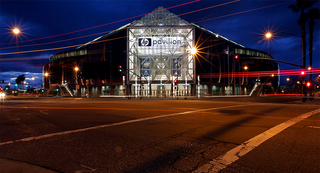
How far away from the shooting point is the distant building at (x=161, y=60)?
4559 centimetres

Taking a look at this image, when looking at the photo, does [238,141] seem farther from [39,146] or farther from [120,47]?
[120,47]

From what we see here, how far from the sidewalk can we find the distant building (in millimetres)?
37325

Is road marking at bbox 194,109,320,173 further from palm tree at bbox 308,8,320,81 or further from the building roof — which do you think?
the building roof

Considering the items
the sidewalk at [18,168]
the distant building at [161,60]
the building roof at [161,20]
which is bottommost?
the sidewalk at [18,168]

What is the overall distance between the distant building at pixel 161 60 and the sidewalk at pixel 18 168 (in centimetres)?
3733

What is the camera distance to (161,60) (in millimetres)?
45812

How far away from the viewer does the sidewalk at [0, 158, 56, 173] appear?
3289 mm

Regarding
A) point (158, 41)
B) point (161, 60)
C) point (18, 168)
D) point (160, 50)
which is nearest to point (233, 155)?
point (18, 168)

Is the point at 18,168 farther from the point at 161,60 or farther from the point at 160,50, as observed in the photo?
the point at 160,50

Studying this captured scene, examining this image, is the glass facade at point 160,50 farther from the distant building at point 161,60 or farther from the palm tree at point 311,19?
the palm tree at point 311,19

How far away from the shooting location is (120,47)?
47.5 meters

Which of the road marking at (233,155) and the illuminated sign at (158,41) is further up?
the illuminated sign at (158,41)

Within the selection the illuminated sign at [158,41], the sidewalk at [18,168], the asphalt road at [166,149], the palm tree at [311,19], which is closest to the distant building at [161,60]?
the illuminated sign at [158,41]

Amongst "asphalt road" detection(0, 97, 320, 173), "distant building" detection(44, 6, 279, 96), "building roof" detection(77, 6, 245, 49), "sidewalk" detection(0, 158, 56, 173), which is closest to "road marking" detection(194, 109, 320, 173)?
"asphalt road" detection(0, 97, 320, 173)
